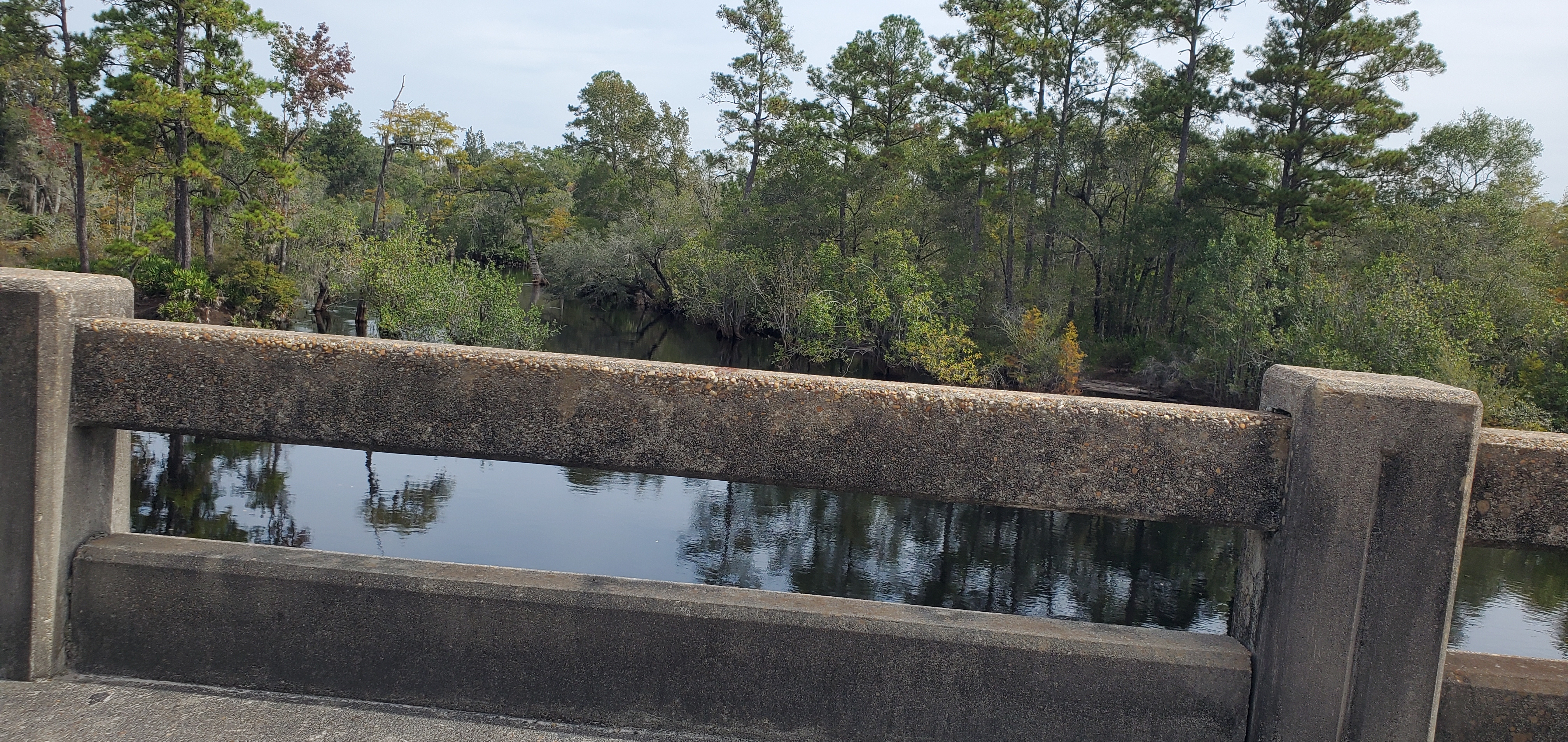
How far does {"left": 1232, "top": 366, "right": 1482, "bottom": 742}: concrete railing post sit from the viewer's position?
2.23 metres

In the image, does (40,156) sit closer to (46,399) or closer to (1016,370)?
(1016,370)

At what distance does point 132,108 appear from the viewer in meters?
27.8

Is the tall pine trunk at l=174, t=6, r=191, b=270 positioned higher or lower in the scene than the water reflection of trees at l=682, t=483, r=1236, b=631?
higher

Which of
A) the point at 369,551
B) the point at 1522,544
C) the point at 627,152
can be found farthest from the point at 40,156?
the point at 1522,544

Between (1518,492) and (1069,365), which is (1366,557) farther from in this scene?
(1069,365)

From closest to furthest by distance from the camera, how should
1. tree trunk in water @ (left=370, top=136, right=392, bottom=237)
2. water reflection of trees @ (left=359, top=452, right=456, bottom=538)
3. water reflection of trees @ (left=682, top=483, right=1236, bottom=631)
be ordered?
water reflection of trees @ (left=682, top=483, right=1236, bottom=631) → water reflection of trees @ (left=359, top=452, right=456, bottom=538) → tree trunk in water @ (left=370, top=136, right=392, bottom=237)

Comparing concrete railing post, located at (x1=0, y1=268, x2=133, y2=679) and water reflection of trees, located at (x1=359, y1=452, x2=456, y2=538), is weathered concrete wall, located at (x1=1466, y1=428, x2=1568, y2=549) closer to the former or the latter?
concrete railing post, located at (x1=0, y1=268, x2=133, y2=679)

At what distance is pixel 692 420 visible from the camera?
8.19 feet

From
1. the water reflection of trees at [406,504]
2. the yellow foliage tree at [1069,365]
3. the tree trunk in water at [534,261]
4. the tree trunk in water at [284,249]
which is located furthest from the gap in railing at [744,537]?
the tree trunk in water at [534,261]

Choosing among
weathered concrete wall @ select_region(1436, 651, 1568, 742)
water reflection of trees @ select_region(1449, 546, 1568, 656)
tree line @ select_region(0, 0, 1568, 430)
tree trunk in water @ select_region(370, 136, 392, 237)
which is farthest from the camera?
tree trunk in water @ select_region(370, 136, 392, 237)

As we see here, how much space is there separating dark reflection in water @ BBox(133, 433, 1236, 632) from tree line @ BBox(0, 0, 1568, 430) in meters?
7.58

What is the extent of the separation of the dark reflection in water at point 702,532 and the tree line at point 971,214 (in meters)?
7.58

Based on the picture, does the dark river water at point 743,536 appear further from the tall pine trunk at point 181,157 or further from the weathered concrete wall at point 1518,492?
the tall pine trunk at point 181,157

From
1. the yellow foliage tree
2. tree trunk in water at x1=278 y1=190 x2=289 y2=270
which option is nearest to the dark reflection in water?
the yellow foliage tree
